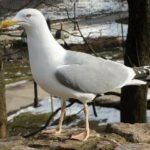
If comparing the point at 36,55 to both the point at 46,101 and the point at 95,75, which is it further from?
the point at 46,101

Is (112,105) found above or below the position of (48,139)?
below

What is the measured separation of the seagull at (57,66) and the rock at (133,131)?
0.48m

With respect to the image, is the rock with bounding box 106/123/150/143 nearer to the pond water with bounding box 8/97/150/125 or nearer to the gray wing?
the gray wing

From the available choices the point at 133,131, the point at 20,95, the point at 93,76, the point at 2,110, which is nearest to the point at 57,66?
the point at 93,76

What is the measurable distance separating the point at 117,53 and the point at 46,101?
15.6 feet

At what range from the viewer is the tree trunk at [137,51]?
210 inches

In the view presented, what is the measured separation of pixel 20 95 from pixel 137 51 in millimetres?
4850

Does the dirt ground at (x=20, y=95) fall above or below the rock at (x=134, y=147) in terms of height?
below

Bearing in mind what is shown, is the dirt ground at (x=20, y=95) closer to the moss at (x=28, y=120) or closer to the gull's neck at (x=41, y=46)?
the moss at (x=28, y=120)

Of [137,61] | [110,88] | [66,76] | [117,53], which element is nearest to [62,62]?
[66,76]

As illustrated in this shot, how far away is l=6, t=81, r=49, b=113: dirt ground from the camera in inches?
363

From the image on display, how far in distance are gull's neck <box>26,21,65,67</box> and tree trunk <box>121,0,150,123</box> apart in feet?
8.20

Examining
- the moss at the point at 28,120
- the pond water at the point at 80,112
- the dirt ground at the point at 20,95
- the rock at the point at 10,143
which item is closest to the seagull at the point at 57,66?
the rock at the point at 10,143

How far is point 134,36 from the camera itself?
213 inches
